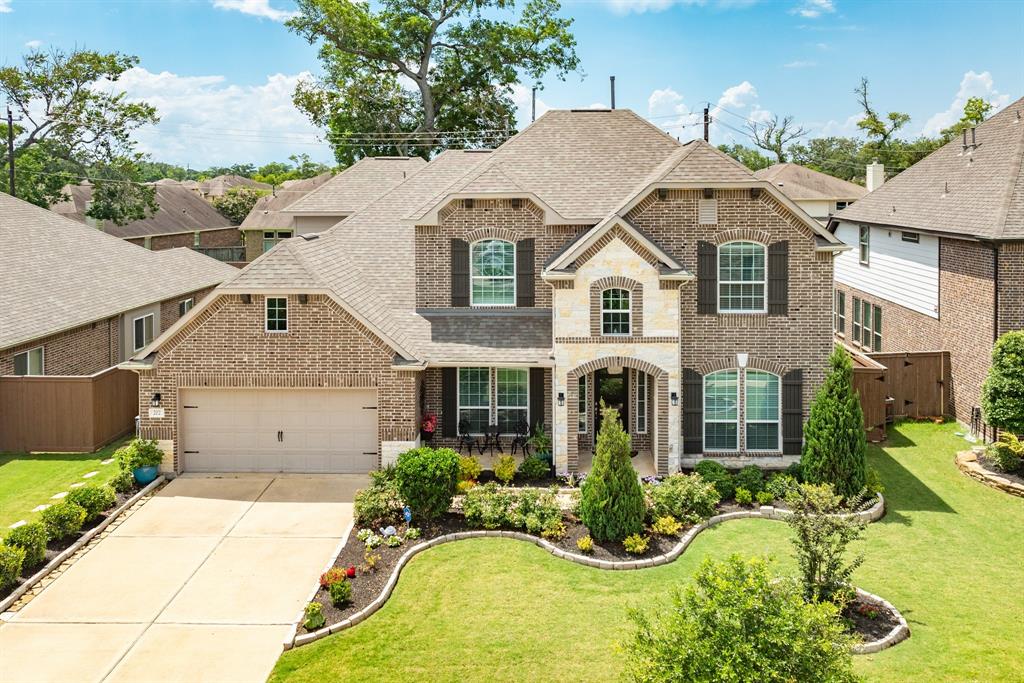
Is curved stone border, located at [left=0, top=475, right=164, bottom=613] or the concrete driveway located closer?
the concrete driveway

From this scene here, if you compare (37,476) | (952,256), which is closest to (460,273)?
(37,476)

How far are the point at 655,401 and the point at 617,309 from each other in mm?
2235

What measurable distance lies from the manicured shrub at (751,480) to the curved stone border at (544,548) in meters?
0.67

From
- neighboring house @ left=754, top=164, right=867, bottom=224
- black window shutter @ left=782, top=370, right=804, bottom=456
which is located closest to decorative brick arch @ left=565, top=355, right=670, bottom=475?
black window shutter @ left=782, top=370, right=804, bottom=456

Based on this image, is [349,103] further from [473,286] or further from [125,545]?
[125,545]

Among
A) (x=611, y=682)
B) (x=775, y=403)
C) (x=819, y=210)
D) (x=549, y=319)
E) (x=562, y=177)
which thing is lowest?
(x=611, y=682)

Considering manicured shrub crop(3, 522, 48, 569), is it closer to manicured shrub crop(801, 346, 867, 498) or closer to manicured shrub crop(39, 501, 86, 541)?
manicured shrub crop(39, 501, 86, 541)

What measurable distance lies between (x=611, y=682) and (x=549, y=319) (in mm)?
10977

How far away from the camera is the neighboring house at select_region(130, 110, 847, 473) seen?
1820cm

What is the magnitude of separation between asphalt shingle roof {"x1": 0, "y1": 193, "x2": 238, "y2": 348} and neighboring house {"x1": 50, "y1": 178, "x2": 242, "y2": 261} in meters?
19.4

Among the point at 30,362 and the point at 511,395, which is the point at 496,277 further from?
the point at 30,362

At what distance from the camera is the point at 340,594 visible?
12273 millimetres

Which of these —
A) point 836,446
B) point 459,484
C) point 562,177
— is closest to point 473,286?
point 562,177

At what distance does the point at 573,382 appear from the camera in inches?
725
